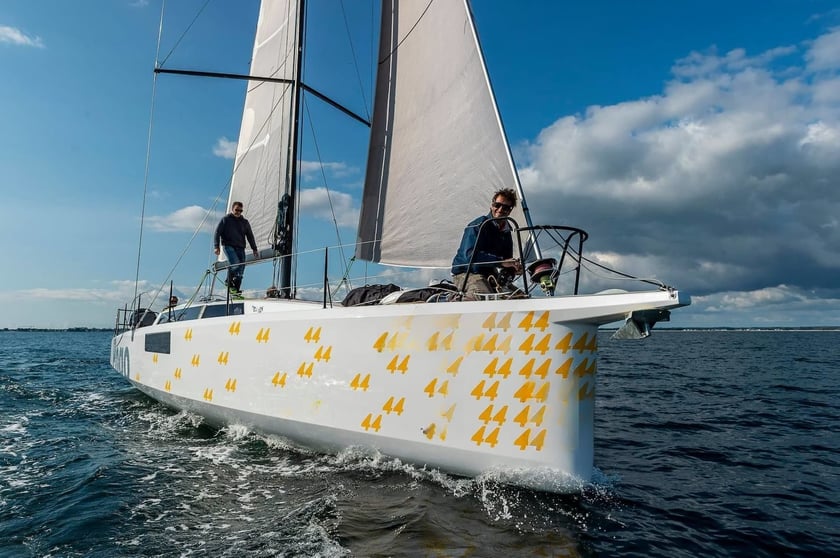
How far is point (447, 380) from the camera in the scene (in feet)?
14.3

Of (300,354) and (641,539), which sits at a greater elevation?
(300,354)

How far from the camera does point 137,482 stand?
4.85 meters

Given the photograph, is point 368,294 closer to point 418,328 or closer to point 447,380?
point 418,328

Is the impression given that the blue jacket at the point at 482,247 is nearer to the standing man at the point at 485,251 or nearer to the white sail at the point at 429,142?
the standing man at the point at 485,251

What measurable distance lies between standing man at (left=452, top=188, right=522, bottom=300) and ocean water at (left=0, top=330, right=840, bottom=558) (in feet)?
6.08

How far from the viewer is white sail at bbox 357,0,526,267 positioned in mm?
6055

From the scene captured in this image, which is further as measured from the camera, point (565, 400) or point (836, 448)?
point (836, 448)

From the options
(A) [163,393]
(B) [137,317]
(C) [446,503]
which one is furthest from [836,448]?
(B) [137,317]

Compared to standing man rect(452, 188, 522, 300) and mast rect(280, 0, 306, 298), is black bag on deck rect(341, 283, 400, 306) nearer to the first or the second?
standing man rect(452, 188, 522, 300)

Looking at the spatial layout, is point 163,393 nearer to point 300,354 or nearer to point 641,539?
point 300,354

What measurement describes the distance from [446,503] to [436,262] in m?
3.22

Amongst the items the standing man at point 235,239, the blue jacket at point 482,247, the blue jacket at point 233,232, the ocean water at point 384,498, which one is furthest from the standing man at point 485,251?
the blue jacket at point 233,232

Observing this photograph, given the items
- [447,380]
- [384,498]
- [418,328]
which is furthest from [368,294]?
[384,498]

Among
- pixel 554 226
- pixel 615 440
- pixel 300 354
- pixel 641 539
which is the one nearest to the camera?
pixel 641 539
